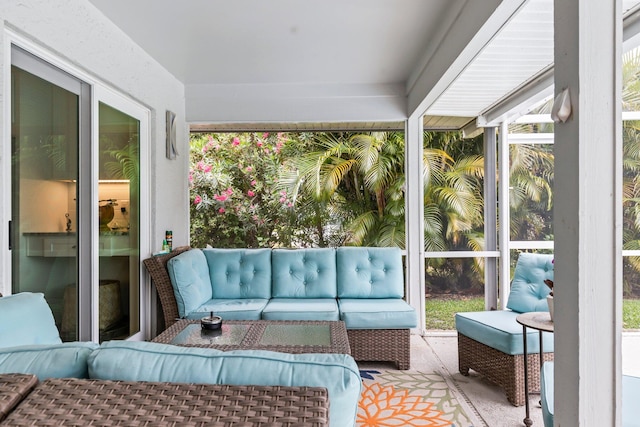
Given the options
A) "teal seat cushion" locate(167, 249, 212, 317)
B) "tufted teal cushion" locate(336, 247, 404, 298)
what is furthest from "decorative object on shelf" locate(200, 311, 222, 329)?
"tufted teal cushion" locate(336, 247, 404, 298)

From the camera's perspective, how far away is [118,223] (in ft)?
10.1

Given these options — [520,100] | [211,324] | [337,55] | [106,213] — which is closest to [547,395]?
[211,324]

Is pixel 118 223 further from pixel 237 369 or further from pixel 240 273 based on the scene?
pixel 237 369

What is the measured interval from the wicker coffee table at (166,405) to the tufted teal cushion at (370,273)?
2.73 metres

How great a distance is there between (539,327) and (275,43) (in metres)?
2.69

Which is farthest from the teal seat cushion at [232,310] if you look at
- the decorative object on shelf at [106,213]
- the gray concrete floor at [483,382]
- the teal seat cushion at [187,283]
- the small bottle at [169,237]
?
the gray concrete floor at [483,382]

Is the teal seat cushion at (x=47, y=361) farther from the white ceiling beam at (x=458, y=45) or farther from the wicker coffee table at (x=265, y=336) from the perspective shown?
the white ceiling beam at (x=458, y=45)

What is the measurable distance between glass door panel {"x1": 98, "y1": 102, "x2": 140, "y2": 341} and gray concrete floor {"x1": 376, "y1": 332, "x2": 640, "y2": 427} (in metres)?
2.39

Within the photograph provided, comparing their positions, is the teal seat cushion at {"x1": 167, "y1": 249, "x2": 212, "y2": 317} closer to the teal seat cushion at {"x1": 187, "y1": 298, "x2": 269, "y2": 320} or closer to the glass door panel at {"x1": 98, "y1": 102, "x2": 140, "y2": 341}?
the teal seat cushion at {"x1": 187, "y1": 298, "x2": 269, "y2": 320}

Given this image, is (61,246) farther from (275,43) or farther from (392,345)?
(392,345)

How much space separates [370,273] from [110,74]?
2.66 m

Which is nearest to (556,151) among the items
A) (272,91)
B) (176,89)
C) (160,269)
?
(160,269)

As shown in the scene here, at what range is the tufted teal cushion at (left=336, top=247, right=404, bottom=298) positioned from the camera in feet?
11.8

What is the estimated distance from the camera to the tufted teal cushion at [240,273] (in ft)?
11.8
